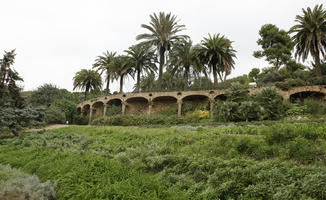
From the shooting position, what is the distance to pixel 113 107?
1147 inches

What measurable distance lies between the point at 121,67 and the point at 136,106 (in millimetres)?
5498

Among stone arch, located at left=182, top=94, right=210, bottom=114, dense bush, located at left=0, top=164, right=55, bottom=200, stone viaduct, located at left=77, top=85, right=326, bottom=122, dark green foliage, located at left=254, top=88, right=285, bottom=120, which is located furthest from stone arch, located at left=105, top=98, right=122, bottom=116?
dense bush, located at left=0, top=164, right=55, bottom=200

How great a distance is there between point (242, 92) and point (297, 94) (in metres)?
7.54

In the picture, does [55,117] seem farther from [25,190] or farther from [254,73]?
[254,73]

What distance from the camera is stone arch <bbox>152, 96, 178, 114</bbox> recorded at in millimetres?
26438

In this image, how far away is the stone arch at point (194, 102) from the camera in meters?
24.1

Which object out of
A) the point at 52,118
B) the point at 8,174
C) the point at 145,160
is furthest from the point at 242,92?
the point at 52,118

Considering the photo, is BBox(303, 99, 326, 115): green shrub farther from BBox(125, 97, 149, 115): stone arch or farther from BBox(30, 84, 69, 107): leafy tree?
BBox(30, 84, 69, 107): leafy tree

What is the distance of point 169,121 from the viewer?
19.5 meters

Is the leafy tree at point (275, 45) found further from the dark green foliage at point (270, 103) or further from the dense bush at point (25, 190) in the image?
the dense bush at point (25, 190)

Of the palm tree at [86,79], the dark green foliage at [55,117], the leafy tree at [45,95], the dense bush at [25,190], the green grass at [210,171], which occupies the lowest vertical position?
the dense bush at [25,190]

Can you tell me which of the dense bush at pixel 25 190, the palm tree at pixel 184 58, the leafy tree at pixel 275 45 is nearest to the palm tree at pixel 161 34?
the palm tree at pixel 184 58

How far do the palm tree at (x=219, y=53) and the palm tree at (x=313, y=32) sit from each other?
6.73m

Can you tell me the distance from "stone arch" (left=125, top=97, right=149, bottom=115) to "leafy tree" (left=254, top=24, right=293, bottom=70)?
17.3 meters
